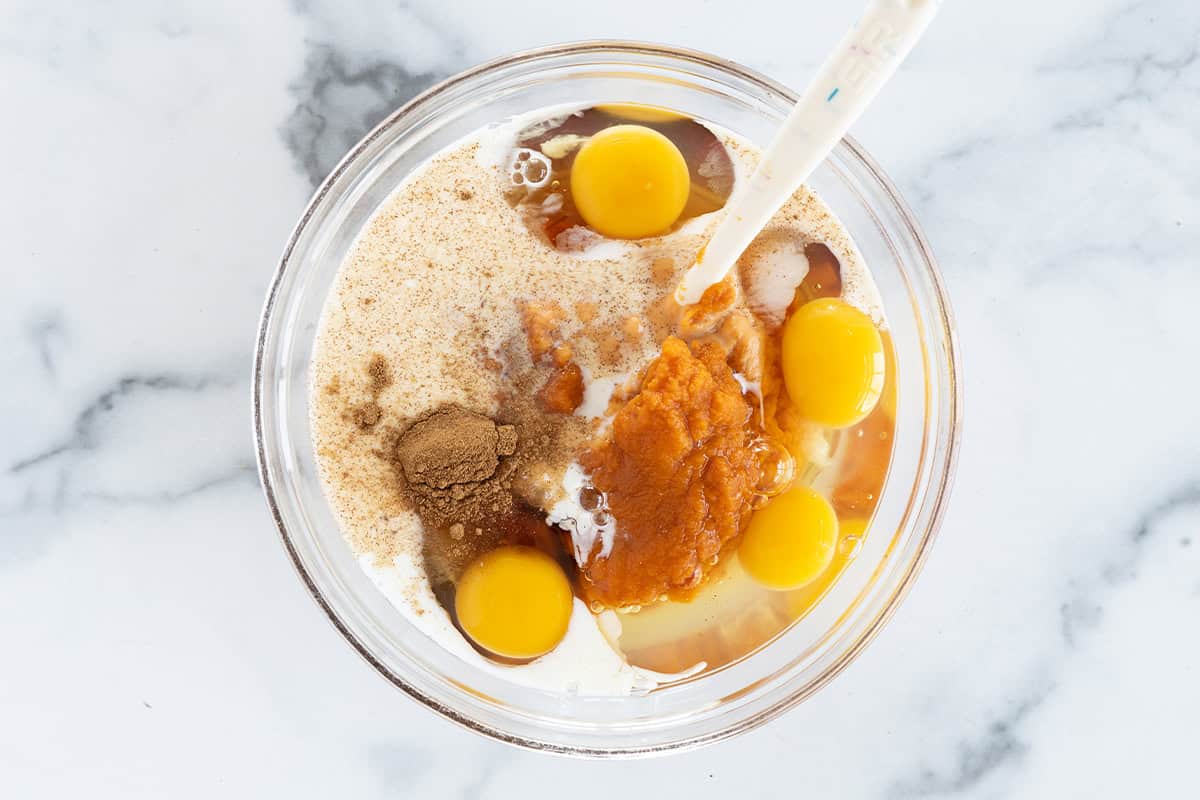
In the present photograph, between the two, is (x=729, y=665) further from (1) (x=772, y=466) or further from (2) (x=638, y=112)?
(2) (x=638, y=112)

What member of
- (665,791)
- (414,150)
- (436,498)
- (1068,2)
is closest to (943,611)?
(665,791)

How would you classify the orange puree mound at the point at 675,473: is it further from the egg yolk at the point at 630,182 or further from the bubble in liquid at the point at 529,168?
the bubble in liquid at the point at 529,168

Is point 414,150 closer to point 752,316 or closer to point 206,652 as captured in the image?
point 752,316

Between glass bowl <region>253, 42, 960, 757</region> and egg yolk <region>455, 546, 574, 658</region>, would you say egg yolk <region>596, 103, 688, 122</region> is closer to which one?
glass bowl <region>253, 42, 960, 757</region>

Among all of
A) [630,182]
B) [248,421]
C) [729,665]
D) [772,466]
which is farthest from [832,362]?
[248,421]

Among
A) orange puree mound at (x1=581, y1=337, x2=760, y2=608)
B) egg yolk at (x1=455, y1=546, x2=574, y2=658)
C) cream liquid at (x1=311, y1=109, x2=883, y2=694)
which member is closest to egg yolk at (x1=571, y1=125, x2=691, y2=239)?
cream liquid at (x1=311, y1=109, x2=883, y2=694)

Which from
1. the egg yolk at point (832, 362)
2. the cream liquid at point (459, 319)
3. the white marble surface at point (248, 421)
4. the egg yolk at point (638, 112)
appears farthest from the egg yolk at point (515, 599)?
the egg yolk at point (638, 112)
